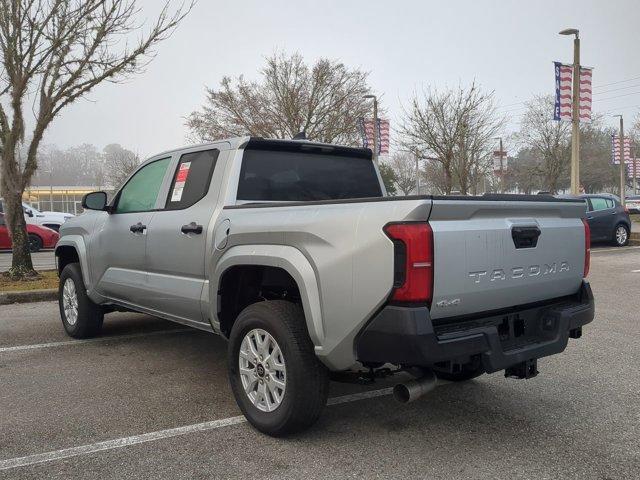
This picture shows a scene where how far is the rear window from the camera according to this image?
4.12 m

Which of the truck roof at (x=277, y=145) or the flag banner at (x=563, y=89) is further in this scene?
the flag banner at (x=563, y=89)

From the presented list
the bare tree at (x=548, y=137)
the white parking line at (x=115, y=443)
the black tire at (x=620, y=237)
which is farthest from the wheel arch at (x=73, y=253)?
the bare tree at (x=548, y=137)

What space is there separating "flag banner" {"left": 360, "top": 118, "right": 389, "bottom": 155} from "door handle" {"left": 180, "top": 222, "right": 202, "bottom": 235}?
20279 millimetres

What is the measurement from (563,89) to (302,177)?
1581 centimetres

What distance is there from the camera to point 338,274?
2932 mm

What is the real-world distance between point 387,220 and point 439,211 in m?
0.26

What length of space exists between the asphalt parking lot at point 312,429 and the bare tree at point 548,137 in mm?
34509

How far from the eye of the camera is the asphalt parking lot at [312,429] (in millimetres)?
2947

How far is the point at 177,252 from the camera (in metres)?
4.18

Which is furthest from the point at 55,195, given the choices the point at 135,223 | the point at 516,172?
the point at 135,223

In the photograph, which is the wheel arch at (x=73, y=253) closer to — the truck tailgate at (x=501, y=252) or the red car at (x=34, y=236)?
the truck tailgate at (x=501, y=252)

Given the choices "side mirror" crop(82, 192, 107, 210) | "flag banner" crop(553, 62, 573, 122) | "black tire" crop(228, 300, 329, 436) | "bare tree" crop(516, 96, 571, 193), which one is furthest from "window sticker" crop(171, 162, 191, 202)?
"bare tree" crop(516, 96, 571, 193)

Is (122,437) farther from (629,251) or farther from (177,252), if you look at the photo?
(629,251)

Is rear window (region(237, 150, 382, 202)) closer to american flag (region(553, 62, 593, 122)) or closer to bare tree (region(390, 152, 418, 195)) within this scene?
american flag (region(553, 62, 593, 122))
